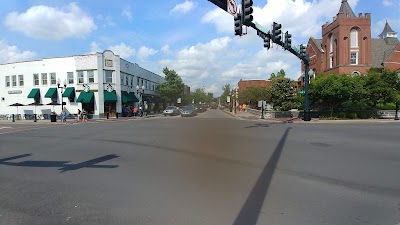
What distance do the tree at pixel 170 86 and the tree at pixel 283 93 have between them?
30687mm

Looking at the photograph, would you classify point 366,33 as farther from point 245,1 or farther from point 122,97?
point 245,1

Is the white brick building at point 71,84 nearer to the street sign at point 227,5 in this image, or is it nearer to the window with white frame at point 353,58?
the street sign at point 227,5

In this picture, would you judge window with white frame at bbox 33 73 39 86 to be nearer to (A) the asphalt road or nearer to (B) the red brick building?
(A) the asphalt road

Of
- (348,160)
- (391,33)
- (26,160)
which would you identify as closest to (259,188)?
(348,160)

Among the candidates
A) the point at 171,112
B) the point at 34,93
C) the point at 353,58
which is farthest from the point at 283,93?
the point at 34,93

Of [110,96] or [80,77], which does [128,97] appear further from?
[80,77]

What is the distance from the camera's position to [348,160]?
9055mm

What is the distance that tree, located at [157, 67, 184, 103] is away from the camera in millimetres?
63531

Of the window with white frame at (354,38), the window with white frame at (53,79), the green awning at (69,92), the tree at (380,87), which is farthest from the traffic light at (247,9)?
the window with white frame at (354,38)

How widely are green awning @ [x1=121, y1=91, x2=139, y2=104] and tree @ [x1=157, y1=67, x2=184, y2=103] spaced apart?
48.0ft

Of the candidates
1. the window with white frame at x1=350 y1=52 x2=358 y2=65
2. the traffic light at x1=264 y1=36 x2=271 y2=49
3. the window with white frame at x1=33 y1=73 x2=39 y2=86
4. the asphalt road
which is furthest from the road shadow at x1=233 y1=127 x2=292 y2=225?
the window with white frame at x1=350 y1=52 x2=358 y2=65

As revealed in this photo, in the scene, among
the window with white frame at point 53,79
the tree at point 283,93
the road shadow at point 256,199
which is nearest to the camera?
the road shadow at point 256,199

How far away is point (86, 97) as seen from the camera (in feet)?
134

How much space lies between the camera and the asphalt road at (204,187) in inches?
188
